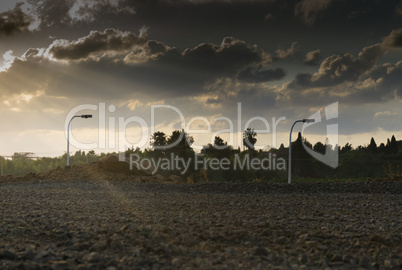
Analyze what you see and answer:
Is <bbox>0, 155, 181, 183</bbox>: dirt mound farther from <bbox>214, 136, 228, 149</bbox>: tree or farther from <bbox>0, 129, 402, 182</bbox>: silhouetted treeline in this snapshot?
<bbox>214, 136, 228, 149</bbox>: tree

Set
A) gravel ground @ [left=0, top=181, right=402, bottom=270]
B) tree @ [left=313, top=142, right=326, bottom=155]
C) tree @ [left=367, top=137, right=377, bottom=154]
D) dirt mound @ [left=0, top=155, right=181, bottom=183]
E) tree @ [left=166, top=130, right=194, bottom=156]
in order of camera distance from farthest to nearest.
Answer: tree @ [left=367, top=137, right=377, bottom=154] → tree @ [left=313, top=142, right=326, bottom=155] → tree @ [left=166, top=130, right=194, bottom=156] → dirt mound @ [left=0, top=155, right=181, bottom=183] → gravel ground @ [left=0, top=181, right=402, bottom=270]

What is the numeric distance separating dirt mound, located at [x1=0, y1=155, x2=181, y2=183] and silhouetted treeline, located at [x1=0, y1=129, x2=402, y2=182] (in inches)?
145

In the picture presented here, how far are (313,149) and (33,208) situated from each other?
38.4 metres

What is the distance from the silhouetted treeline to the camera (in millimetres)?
32281

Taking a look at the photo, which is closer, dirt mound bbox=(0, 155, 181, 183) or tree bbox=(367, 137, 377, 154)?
dirt mound bbox=(0, 155, 181, 183)

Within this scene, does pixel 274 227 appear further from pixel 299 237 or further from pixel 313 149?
pixel 313 149

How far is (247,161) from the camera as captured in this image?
1344 inches

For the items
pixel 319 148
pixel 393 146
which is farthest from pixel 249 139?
pixel 393 146

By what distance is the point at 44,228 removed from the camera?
700cm

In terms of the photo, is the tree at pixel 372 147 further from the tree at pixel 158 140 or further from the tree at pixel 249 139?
the tree at pixel 158 140

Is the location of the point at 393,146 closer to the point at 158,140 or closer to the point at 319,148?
the point at 319,148

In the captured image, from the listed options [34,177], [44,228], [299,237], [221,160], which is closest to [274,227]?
[299,237]

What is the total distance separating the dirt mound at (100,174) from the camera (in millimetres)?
24219

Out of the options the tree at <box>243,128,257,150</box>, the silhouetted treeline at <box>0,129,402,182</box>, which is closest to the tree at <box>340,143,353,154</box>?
the silhouetted treeline at <box>0,129,402,182</box>
